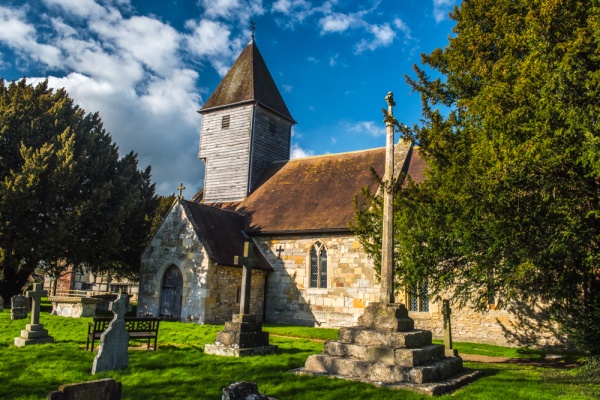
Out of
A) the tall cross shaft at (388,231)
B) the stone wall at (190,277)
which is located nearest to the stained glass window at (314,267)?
the stone wall at (190,277)

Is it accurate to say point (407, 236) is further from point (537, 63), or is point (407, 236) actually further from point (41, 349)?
point (41, 349)

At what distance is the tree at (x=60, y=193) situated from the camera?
18.4m

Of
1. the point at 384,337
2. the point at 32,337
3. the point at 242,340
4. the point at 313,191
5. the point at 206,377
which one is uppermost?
the point at 313,191

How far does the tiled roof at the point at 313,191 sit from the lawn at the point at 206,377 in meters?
8.64

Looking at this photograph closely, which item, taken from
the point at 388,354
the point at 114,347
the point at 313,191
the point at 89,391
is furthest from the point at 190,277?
the point at 89,391

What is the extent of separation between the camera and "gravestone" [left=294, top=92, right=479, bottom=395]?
757 cm

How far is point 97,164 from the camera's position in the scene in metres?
21.1

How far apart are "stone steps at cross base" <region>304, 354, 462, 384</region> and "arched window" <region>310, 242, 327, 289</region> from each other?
10.0 meters

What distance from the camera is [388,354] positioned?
7926 mm

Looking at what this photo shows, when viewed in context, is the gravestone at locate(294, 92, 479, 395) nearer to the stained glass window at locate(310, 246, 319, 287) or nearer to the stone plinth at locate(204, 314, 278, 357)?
the stone plinth at locate(204, 314, 278, 357)

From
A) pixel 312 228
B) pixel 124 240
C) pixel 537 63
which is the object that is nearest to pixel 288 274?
pixel 312 228

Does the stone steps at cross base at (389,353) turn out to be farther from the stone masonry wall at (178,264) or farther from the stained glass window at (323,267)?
the stained glass window at (323,267)

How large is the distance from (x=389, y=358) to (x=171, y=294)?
12.7 m

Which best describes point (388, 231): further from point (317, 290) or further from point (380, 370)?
point (317, 290)
